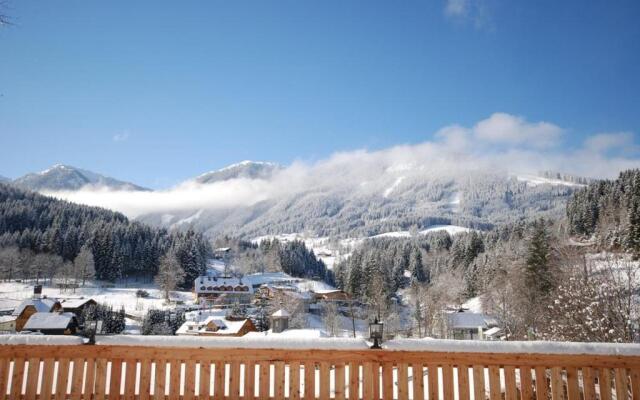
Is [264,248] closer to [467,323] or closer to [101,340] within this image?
[467,323]

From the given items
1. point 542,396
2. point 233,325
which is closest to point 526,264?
point 233,325

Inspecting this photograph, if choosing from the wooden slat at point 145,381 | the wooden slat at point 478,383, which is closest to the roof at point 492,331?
the wooden slat at point 478,383

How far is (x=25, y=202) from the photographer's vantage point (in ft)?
386

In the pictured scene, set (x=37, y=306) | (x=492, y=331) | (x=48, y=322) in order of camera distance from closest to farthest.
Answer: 1. (x=48, y=322)
2. (x=492, y=331)
3. (x=37, y=306)

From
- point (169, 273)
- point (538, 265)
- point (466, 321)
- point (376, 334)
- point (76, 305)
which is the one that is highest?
point (538, 265)

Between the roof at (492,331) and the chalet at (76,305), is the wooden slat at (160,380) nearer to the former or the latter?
the roof at (492,331)

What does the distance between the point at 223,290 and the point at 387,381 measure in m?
88.1

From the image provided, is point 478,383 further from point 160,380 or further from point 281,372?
point 160,380

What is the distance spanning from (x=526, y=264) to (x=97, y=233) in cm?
9241

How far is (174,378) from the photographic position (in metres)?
6.34

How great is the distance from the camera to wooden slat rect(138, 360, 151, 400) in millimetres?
6312

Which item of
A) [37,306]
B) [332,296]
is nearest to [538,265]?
[332,296]

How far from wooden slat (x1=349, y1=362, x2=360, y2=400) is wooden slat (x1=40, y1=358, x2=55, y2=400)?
4.58m

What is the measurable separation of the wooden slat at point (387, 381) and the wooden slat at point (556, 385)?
91.4 inches
